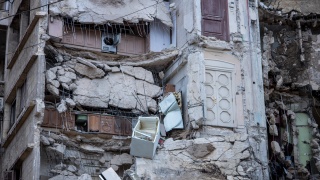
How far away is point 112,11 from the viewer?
67.3 ft

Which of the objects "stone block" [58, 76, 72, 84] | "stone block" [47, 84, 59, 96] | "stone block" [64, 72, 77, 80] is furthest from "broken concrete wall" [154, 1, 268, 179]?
"stone block" [47, 84, 59, 96]

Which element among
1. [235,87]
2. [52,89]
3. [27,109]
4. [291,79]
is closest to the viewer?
[27,109]

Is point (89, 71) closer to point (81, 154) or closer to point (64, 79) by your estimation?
point (64, 79)

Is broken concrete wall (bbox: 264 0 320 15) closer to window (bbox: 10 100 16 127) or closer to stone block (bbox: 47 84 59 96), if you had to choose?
stone block (bbox: 47 84 59 96)

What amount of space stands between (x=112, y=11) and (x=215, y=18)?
3075 mm

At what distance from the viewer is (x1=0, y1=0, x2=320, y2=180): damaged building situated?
1830 cm

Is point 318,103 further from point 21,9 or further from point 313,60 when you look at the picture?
point 21,9

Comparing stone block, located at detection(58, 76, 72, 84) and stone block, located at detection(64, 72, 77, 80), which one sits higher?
stone block, located at detection(64, 72, 77, 80)

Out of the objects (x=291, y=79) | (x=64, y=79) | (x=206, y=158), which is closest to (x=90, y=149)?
(x=64, y=79)

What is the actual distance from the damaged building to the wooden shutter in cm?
3

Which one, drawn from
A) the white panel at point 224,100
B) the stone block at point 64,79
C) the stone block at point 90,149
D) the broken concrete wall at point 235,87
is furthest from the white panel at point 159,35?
the stone block at point 90,149

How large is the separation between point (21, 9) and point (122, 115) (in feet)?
16.9

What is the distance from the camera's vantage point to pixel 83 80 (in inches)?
783

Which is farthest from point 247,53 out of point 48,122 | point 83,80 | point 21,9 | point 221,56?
point 21,9
